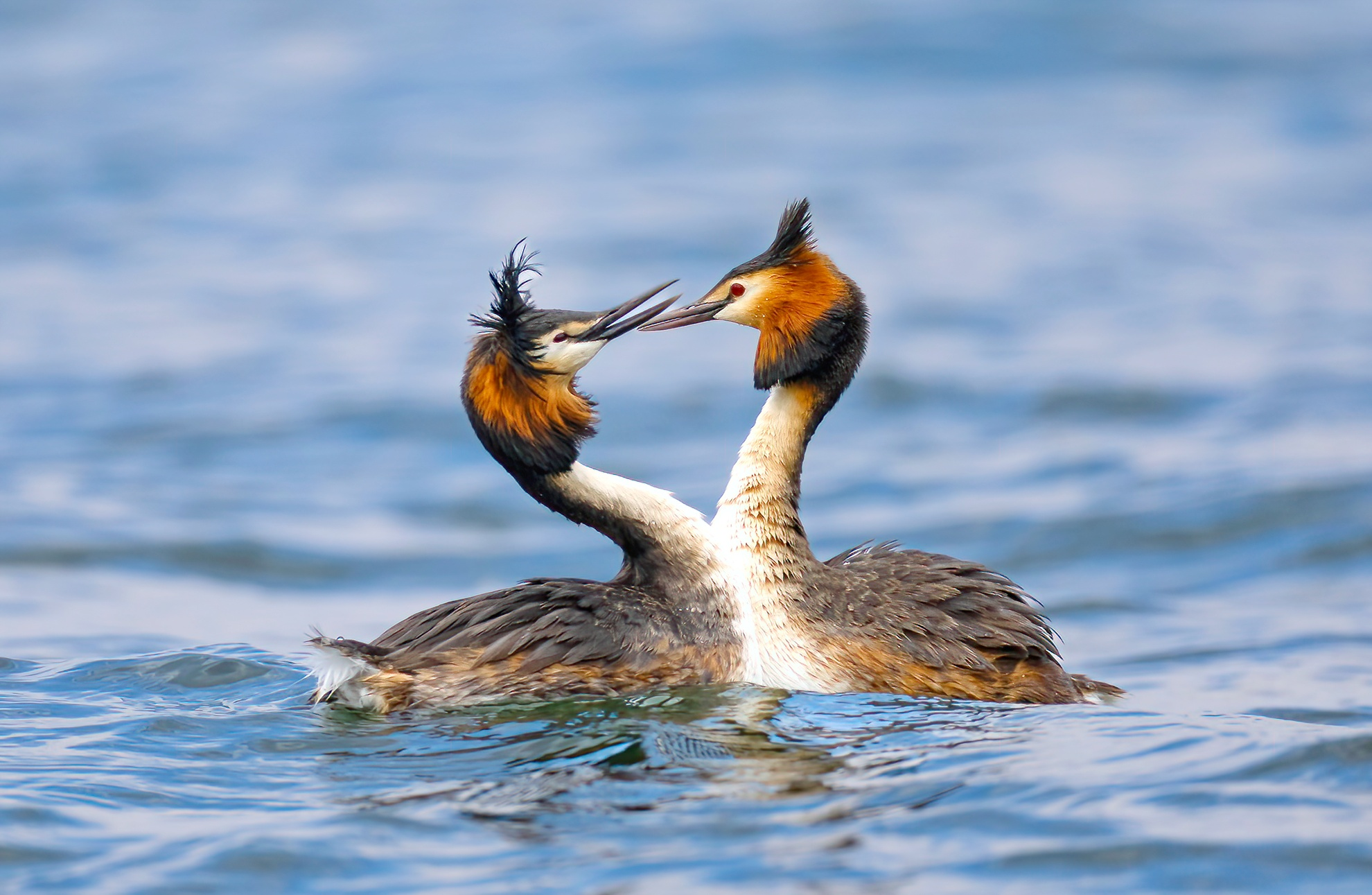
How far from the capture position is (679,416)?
15703 millimetres

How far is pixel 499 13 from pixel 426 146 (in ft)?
16.6

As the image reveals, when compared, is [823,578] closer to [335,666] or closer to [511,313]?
[511,313]

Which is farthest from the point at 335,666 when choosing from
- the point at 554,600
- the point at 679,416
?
the point at 679,416

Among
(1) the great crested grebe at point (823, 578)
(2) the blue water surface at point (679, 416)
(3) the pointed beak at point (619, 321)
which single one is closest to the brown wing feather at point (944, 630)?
(1) the great crested grebe at point (823, 578)

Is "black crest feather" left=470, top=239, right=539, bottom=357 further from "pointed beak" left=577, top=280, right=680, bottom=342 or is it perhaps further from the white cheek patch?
"pointed beak" left=577, top=280, right=680, bottom=342

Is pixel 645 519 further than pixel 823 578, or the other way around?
pixel 823 578

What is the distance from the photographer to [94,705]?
24.1 feet

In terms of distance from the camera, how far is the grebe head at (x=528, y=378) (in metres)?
7.05

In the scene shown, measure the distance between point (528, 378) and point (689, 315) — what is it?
2.96 ft

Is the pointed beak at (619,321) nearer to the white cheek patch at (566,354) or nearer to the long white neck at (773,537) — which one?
the white cheek patch at (566,354)

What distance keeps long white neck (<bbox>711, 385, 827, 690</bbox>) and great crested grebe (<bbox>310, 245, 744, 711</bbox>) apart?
5.1 inches

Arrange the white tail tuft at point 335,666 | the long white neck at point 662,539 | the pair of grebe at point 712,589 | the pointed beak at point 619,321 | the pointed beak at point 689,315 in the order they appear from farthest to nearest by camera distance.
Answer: the pointed beak at point 689,315 < the long white neck at point 662,539 < the pointed beak at point 619,321 < the pair of grebe at point 712,589 < the white tail tuft at point 335,666

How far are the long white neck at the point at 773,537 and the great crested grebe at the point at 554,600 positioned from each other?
131 millimetres

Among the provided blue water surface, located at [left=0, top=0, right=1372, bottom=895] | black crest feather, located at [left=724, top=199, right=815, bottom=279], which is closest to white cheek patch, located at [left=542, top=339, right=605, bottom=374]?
black crest feather, located at [left=724, top=199, right=815, bottom=279]
